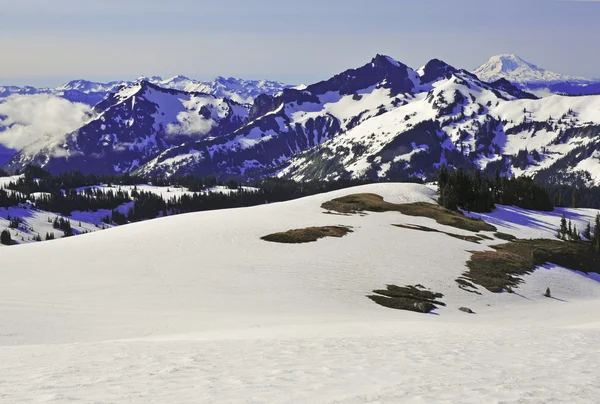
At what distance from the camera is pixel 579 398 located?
15539mm

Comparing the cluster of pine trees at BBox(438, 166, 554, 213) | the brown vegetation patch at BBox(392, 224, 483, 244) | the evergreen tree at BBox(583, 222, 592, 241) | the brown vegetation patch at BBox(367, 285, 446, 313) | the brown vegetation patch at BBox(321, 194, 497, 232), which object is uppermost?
the cluster of pine trees at BBox(438, 166, 554, 213)

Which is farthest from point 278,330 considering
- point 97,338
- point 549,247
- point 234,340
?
point 549,247

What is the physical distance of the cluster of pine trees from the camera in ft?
370

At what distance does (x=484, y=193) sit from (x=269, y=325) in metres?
94.7

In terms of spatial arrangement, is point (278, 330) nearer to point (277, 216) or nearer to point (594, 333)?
point (594, 333)

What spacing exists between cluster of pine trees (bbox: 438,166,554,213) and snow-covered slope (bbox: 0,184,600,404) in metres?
44.1

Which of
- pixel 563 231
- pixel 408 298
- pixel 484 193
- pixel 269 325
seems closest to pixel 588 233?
pixel 563 231

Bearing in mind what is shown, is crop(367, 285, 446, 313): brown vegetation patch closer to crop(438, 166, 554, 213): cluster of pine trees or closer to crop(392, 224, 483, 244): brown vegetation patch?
crop(392, 224, 483, 244): brown vegetation patch

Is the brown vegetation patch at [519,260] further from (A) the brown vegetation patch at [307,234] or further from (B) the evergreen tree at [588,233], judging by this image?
(A) the brown vegetation patch at [307,234]

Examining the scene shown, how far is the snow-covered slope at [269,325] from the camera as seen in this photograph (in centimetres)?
1662

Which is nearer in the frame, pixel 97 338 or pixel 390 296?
pixel 97 338

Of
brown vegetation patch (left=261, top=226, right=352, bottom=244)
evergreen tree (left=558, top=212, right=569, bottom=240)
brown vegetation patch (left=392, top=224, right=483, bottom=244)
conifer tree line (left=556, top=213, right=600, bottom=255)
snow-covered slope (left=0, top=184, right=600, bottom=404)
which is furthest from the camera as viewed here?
evergreen tree (left=558, top=212, right=569, bottom=240)

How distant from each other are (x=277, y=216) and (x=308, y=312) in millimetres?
43777

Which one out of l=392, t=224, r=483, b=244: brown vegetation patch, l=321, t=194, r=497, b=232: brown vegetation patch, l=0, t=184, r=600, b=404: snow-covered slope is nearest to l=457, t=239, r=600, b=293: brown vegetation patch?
l=0, t=184, r=600, b=404: snow-covered slope
